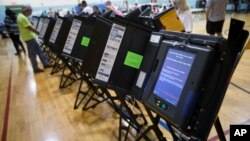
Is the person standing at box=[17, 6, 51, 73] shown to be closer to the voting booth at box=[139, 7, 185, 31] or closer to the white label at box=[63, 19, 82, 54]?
the white label at box=[63, 19, 82, 54]

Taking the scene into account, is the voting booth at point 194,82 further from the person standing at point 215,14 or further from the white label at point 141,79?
the person standing at point 215,14

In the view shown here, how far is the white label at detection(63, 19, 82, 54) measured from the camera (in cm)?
285

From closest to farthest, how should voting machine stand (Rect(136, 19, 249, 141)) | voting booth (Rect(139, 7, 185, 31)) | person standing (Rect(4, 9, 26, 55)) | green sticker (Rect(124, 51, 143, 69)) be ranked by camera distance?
voting machine stand (Rect(136, 19, 249, 141)) < green sticker (Rect(124, 51, 143, 69)) < voting booth (Rect(139, 7, 185, 31)) < person standing (Rect(4, 9, 26, 55))

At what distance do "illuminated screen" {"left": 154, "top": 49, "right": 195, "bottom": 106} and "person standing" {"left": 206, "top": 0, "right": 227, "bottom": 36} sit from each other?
115 inches

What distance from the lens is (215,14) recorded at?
3.78 meters

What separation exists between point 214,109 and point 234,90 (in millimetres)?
2335

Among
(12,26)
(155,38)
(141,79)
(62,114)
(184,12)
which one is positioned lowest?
(62,114)

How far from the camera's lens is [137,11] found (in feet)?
6.11

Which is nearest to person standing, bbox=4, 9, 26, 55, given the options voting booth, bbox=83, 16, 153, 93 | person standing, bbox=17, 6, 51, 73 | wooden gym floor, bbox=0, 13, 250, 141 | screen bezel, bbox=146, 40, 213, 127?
person standing, bbox=17, 6, 51, 73

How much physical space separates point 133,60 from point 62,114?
1.91 m

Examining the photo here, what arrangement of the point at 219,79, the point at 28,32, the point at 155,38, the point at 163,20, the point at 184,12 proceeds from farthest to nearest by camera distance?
the point at 28,32
the point at 184,12
the point at 163,20
the point at 155,38
the point at 219,79

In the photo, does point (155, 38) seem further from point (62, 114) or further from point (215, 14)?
point (215, 14)

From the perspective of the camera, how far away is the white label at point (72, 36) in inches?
112

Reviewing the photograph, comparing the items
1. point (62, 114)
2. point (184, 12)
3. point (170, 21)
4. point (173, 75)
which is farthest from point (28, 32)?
point (173, 75)
